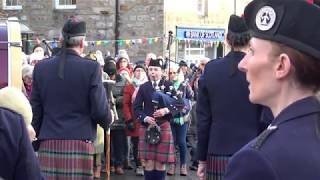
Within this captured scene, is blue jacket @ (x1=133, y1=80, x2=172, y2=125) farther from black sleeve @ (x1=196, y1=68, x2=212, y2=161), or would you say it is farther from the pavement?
black sleeve @ (x1=196, y1=68, x2=212, y2=161)

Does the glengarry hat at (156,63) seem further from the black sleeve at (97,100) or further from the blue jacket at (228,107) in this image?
the blue jacket at (228,107)

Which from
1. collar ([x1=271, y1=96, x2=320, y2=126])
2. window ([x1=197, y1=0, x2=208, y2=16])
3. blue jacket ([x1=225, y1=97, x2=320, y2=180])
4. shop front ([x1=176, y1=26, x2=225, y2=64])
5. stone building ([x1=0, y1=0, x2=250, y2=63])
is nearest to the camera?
blue jacket ([x1=225, y1=97, x2=320, y2=180])

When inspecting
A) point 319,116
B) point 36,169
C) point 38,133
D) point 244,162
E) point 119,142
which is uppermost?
point 319,116

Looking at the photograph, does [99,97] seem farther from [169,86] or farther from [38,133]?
[169,86]

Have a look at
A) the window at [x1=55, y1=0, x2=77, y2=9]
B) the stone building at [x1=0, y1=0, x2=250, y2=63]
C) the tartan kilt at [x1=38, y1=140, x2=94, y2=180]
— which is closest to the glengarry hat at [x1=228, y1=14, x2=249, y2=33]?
the tartan kilt at [x1=38, y1=140, x2=94, y2=180]

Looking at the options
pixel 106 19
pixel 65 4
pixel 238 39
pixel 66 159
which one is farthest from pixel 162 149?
pixel 65 4

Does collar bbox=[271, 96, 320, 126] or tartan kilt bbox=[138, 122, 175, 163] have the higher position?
collar bbox=[271, 96, 320, 126]

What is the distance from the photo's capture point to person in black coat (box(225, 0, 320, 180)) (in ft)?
5.63

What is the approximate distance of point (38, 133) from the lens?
208 inches

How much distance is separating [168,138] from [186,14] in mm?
14863

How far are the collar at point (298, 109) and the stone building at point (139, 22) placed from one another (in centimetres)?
1794

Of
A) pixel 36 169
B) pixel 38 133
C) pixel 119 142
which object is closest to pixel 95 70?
pixel 38 133

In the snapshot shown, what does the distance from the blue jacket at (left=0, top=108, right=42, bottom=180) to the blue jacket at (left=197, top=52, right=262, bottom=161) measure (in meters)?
2.46

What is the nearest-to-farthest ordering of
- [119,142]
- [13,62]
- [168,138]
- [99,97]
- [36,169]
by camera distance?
[36,169]
[99,97]
[13,62]
[168,138]
[119,142]
